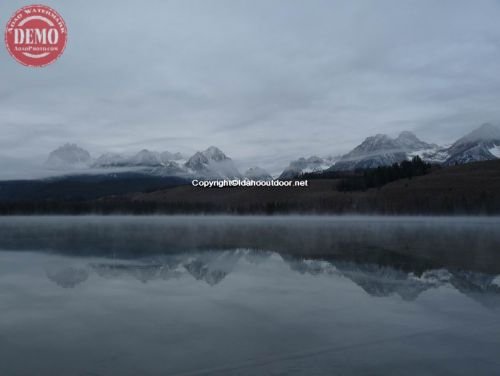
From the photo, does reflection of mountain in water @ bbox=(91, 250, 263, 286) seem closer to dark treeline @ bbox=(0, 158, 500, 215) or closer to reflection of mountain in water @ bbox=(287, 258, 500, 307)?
reflection of mountain in water @ bbox=(287, 258, 500, 307)

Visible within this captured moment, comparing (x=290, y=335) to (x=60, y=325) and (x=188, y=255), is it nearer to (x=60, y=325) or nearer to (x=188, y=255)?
(x=60, y=325)

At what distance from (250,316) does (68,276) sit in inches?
342

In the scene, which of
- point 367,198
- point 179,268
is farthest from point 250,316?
point 367,198

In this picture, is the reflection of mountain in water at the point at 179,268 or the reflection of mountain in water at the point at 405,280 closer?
the reflection of mountain in water at the point at 405,280

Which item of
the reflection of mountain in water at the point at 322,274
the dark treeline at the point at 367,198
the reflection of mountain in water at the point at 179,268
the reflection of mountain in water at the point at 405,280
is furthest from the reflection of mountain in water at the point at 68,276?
the dark treeline at the point at 367,198

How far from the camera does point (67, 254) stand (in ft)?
80.9

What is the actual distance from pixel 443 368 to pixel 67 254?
2065cm

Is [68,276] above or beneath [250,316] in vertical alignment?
above

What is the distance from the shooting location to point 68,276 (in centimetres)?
1764

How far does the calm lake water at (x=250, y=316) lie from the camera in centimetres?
841

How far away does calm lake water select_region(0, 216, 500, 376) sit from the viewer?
331 inches

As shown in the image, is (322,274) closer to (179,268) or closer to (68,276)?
(179,268)

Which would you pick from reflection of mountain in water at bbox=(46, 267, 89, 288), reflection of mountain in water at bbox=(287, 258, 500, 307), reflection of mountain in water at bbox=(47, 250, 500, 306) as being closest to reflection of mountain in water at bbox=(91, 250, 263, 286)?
reflection of mountain in water at bbox=(47, 250, 500, 306)

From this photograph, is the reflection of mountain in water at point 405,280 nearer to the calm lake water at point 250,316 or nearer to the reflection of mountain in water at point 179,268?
the calm lake water at point 250,316
